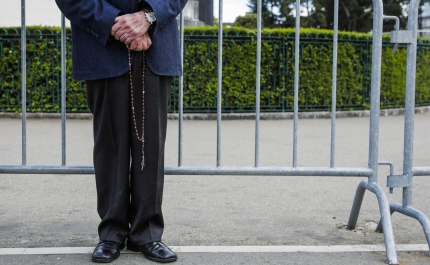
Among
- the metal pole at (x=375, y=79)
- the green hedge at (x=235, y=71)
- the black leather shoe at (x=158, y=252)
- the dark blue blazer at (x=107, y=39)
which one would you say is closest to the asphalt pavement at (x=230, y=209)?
the black leather shoe at (x=158, y=252)

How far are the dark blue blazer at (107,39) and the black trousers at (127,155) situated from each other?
6 centimetres

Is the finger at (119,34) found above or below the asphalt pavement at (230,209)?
above

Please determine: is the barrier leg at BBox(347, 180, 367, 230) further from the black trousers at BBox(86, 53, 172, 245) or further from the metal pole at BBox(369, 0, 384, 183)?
the black trousers at BBox(86, 53, 172, 245)

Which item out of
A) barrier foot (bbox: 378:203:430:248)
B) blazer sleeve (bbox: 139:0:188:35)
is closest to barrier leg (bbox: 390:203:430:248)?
barrier foot (bbox: 378:203:430:248)

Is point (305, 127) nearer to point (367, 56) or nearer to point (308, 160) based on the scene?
point (367, 56)

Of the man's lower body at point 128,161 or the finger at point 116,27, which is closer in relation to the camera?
the finger at point 116,27

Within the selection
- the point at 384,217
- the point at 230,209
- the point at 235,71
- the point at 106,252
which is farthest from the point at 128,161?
the point at 235,71

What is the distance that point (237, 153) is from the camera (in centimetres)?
809

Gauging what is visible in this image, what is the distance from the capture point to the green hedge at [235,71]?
1185 centimetres

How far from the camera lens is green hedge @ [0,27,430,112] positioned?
38.9ft

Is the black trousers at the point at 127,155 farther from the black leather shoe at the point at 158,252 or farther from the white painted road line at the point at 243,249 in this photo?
the white painted road line at the point at 243,249

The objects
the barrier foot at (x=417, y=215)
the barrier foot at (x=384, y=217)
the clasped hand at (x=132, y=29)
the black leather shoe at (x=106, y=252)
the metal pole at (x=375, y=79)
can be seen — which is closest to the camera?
the clasped hand at (x=132, y=29)

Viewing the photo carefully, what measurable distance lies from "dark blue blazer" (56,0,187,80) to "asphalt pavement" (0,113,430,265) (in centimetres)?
97

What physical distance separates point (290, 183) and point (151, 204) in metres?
2.65
